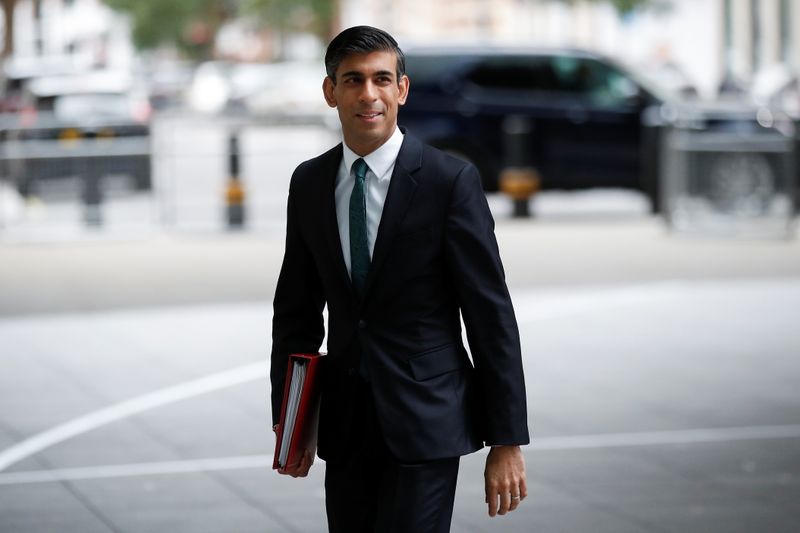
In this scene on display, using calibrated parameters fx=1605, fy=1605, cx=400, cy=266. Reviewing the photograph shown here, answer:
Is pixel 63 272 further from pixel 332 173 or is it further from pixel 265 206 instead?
pixel 332 173

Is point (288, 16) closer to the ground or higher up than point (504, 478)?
higher up

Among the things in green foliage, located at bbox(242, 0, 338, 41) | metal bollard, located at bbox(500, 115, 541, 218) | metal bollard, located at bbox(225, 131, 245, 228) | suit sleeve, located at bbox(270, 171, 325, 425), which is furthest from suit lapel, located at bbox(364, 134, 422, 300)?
green foliage, located at bbox(242, 0, 338, 41)

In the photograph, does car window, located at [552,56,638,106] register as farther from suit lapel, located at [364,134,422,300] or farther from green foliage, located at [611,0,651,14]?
green foliage, located at [611,0,651,14]

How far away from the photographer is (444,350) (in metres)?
3.48

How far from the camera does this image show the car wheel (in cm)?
1535

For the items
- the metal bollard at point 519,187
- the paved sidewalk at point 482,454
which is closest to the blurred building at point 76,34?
the metal bollard at point 519,187

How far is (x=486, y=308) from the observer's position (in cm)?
341

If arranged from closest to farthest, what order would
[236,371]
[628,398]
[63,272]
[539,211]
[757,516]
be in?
[757,516] < [628,398] < [236,371] < [63,272] < [539,211]

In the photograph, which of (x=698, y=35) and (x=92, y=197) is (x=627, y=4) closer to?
(x=698, y=35)

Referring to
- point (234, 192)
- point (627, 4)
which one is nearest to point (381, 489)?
point (234, 192)

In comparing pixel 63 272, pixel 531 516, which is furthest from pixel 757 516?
pixel 63 272

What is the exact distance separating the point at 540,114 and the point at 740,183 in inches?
120

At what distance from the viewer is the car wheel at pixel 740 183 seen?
15.4m

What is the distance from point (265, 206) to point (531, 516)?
10836 mm
